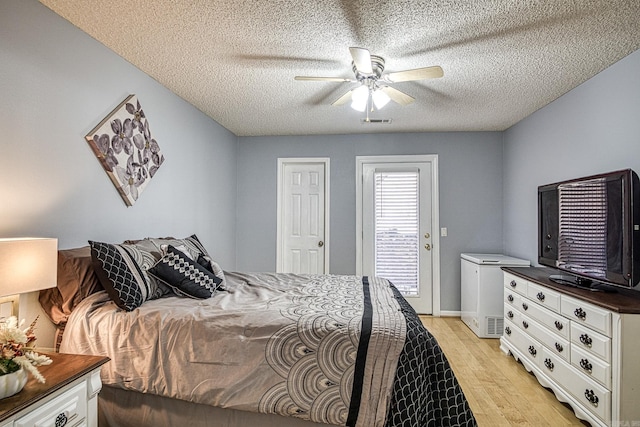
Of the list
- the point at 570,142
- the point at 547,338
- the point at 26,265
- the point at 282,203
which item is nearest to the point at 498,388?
the point at 547,338

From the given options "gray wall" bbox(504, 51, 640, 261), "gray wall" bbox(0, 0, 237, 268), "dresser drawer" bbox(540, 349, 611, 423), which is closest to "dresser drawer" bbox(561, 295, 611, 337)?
"dresser drawer" bbox(540, 349, 611, 423)

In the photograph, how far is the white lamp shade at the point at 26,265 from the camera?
4.33ft

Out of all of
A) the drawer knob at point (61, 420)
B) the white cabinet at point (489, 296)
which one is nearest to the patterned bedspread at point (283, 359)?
the drawer knob at point (61, 420)

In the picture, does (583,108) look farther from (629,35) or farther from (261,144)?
(261,144)

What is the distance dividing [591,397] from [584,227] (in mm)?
1118

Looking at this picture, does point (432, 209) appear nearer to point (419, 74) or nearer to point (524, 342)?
point (524, 342)

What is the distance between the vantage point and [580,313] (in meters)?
2.17

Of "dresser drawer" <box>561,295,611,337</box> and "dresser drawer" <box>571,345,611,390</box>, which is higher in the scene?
"dresser drawer" <box>561,295,611,337</box>

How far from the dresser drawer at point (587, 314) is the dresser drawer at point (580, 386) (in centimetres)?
34

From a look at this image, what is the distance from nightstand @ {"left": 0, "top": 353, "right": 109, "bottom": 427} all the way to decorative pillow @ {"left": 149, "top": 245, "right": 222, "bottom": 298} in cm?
67

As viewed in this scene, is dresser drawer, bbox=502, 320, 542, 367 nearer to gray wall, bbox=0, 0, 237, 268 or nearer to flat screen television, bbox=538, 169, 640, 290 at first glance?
flat screen television, bbox=538, 169, 640, 290

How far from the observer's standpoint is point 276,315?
181 centimetres

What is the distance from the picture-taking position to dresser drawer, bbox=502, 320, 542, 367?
270cm

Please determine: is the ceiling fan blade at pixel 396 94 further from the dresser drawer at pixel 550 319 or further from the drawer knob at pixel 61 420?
the drawer knob at pixel 61 420
